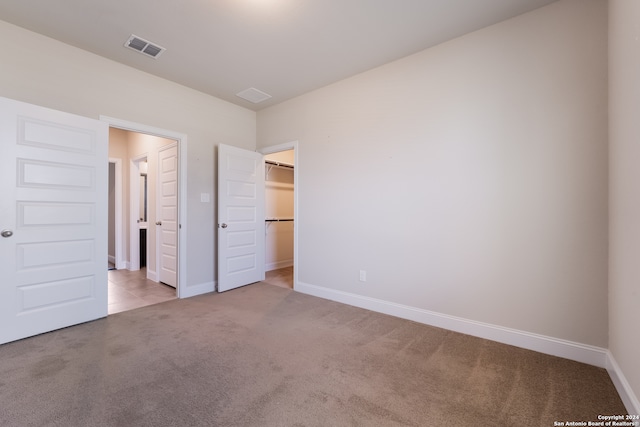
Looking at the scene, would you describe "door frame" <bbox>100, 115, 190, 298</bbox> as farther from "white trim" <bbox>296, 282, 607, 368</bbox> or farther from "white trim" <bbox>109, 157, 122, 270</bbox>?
"white trim" <bbox>109, 157, 122, 270</bbox>

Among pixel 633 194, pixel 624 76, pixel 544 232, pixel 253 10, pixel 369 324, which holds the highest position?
pixel 253 10

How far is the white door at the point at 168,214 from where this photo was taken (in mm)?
4062

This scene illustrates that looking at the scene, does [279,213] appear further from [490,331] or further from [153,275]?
[490,331]

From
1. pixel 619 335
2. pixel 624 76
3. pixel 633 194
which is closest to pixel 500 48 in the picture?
pixel 624 76

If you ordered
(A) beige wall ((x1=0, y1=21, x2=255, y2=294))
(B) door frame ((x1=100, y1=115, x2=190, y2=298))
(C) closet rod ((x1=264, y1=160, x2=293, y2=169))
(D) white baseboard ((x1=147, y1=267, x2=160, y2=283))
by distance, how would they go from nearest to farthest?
(A) beige wall ((x1=0, y1=21, x2=255, y2=294)) → (B) door frame ((x1=100, y1=115, x2=190, y2=298)) → (D) white baseboard ((x1=147, y1=267, x2=160, y2=283)) → (C) closet rod ((x1=264, y1=160, x2=293, y2=169))

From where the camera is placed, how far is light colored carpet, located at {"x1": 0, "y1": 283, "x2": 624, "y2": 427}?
1545mm

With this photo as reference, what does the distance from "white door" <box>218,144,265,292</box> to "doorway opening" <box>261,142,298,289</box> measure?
2.35 feet

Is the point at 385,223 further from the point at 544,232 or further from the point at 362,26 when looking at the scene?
the point at 362,26

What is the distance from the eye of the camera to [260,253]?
457 cm

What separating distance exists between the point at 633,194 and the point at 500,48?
1.64 metres

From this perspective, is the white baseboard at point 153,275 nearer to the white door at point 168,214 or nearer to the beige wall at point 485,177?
the white door at point 168,214

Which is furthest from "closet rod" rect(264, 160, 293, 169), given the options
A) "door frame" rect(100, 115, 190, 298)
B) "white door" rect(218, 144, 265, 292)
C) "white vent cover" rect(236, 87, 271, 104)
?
"door frame" rect(100, 115, 190, 298)

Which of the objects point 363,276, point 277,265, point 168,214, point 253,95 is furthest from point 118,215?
point 363,276

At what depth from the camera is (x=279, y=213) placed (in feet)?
18.8
